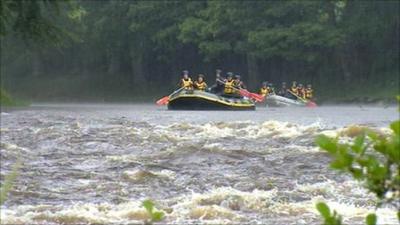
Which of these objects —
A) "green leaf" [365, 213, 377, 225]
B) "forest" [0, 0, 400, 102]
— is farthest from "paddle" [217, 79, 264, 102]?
"green leaf" [365, 213, 377, 225]

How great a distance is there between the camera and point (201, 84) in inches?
1427

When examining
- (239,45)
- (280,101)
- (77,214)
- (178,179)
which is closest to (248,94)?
(280,101)

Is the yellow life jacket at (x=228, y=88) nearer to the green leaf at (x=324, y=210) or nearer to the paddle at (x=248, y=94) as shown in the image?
the paddle at (x=248, y=94)

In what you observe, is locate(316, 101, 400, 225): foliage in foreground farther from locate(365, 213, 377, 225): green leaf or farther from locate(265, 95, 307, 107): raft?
locate(265, 95, 307, 107): raft

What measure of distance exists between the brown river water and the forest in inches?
837

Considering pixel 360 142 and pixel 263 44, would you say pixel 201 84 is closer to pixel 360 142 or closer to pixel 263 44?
pixel 263 44

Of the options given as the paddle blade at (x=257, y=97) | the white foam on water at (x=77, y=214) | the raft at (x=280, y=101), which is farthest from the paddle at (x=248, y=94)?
the white foam on water at (x=77, y=214)

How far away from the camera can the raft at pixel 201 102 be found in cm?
3309

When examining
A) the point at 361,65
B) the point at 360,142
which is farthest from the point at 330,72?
the point at 360,142

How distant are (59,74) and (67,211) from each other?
5391cm

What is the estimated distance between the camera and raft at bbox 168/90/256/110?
33094 mm

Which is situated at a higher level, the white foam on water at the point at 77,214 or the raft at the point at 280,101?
the raft at the point at 280,101

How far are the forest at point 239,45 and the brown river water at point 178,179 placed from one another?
21.2 meters

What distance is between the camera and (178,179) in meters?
11.1
